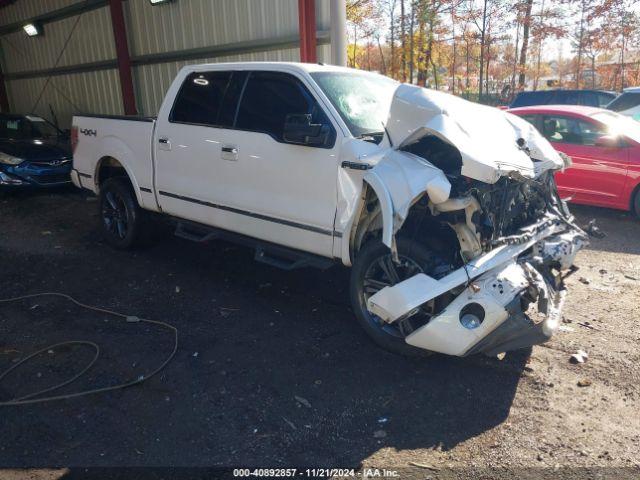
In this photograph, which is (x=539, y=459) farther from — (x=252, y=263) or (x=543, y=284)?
(x=252, y=263)

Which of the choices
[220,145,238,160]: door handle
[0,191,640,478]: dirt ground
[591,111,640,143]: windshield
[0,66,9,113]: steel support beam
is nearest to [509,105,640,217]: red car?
[591,111,640,143]: windshield

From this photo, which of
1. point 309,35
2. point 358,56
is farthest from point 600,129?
point 358,56

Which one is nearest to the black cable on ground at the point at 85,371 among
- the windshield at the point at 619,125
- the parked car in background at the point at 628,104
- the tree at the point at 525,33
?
the windshield at the point at 619,125

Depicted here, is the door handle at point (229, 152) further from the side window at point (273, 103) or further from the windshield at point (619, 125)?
the windshield at point (619, 125)

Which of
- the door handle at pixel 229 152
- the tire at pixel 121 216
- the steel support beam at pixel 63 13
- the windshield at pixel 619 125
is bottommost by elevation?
the tire at pixel 121 216

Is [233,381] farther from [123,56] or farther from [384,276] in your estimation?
[123,56]

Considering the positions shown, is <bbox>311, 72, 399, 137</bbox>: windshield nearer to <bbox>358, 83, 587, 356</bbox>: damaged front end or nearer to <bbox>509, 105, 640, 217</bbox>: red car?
<bbox>358, 83, 587, 356</bbox>: damaged front end

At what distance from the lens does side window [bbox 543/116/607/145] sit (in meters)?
8.00

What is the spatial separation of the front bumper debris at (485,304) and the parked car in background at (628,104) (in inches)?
368

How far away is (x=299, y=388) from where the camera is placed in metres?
3.72

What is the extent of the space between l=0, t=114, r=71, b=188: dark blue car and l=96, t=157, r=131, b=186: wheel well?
3942 mm

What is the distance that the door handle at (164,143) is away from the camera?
5676mm

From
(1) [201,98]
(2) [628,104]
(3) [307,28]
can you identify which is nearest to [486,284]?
(1) [201,98]

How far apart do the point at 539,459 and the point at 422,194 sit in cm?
170
